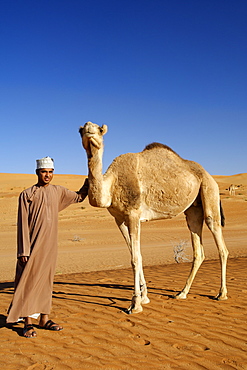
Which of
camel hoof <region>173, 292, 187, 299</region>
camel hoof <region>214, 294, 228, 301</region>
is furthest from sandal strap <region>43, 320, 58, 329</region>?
camel hoof <region>214, 294, 228, 301</region>

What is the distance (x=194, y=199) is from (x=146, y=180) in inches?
A: 44.9

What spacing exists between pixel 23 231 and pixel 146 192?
2.27 m

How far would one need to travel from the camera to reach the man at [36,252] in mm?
4980

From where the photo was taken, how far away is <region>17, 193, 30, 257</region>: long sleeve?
498cm

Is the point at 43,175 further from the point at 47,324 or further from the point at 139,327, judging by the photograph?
the point at 139,327

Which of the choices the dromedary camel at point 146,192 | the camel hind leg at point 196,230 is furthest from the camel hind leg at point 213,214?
the camel hind leg at point 196,230

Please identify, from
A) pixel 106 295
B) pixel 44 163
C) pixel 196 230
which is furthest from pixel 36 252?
pixel 196 230

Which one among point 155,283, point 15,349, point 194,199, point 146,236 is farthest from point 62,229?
point 15,349

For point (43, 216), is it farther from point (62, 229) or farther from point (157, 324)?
point (62, 229)

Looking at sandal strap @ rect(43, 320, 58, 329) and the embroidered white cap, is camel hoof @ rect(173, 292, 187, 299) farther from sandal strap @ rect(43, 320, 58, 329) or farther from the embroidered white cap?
the embroidered white cap

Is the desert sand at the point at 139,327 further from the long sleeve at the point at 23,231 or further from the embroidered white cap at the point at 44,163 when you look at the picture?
the embroidered white cap at the point at 44,163

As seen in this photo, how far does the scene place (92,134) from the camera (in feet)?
18.3

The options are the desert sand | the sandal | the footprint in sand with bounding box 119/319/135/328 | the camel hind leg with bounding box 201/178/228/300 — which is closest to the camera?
the desert sand

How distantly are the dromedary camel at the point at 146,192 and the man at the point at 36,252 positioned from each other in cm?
85
